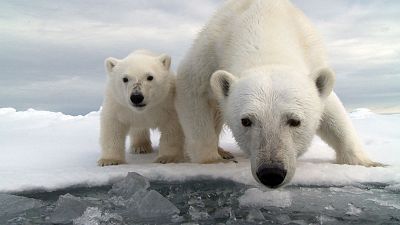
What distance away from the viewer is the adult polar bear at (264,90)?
321cm

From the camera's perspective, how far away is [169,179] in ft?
15.1

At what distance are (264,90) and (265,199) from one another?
0.89 metres

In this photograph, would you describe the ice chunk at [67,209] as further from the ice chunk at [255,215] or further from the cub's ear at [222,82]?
the cub's ear at [222,82]

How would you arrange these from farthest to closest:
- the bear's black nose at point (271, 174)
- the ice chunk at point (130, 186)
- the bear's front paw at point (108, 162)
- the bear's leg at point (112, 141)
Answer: the bear's leg at point (112, 141) < the bear's front paw at point (108, 162) < the ice chunk at point (130, 186) < the bear's black nose at point (271, 174)

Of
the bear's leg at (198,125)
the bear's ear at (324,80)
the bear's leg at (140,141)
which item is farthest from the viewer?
the bear's leg at (140,141)

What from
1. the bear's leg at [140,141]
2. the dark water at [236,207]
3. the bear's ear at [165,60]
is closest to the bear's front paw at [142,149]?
the bear's leg at [140,141]

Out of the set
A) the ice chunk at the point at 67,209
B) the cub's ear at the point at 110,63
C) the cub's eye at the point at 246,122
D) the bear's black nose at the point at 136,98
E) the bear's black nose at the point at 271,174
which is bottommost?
the ice chunk at the point at 67,209

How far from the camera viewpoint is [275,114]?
126 inches

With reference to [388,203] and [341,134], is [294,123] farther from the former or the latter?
[341,134]

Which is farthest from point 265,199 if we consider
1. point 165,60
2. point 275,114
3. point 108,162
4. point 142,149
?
point 142,149

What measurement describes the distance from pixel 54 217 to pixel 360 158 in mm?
3074

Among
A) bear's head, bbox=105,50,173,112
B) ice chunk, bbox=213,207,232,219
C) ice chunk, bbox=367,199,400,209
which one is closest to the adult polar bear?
ice chunk, bbox=213,207,232,219

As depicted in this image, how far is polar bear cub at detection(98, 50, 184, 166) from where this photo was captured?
562 cm

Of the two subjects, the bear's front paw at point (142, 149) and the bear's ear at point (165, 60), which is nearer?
the bear's ear at point (165, 60)
